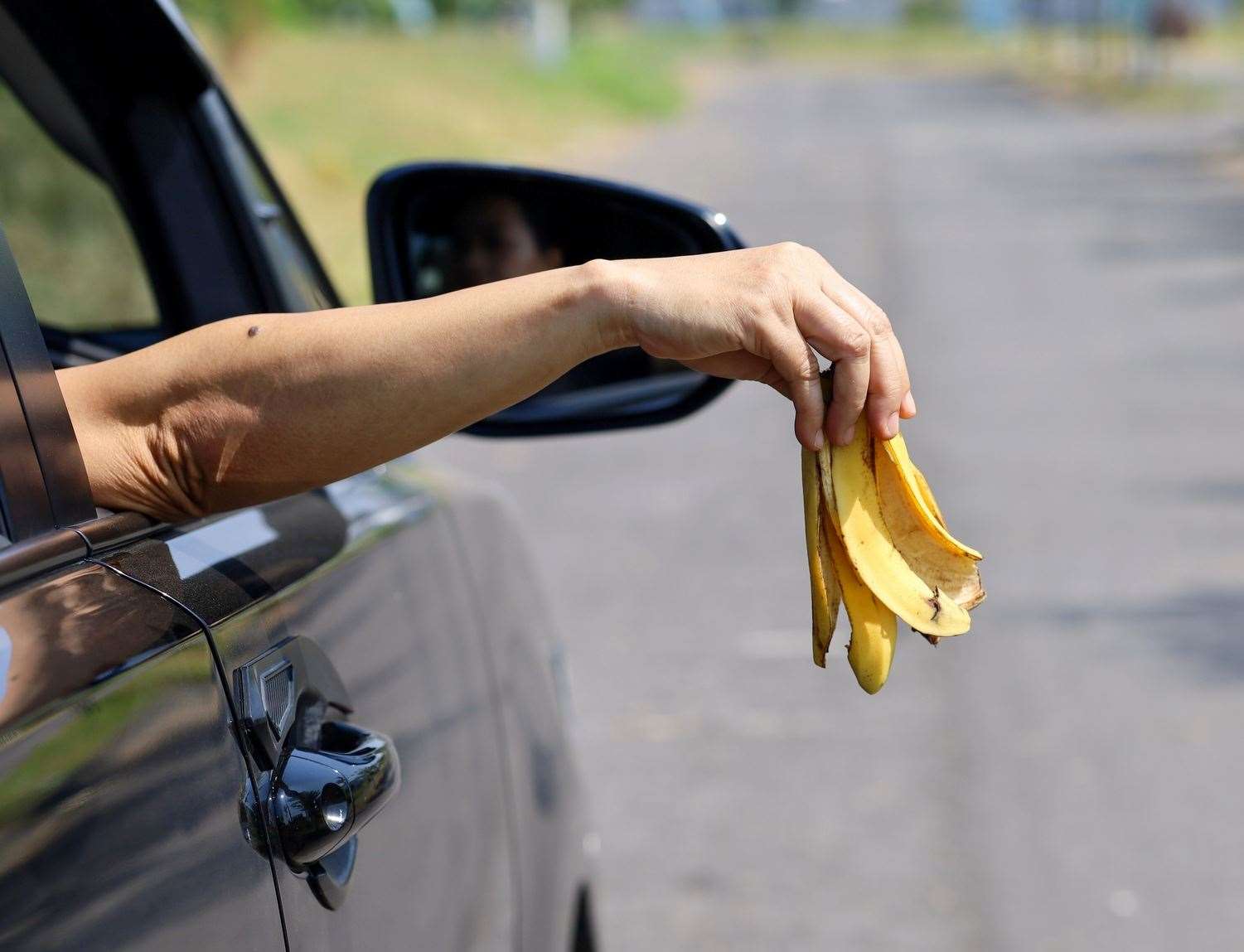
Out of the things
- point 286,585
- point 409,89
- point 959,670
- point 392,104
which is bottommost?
point 409,89

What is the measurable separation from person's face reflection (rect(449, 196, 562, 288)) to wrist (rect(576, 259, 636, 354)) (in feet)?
3.01

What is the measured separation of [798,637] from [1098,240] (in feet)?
42.0

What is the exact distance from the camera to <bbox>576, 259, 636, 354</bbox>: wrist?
5.08 feet

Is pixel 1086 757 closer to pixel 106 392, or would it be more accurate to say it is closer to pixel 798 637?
pixel 798 637

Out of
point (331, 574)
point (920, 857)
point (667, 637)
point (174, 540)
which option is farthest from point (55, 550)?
point (667, 637)

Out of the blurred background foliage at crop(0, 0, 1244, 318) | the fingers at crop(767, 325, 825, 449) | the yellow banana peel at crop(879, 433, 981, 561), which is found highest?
the fingers at crop(767, 325, 825, 449)

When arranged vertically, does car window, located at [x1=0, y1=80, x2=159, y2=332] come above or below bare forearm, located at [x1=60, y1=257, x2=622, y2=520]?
below

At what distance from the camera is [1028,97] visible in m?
45.3

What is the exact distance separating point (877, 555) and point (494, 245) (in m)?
1.11

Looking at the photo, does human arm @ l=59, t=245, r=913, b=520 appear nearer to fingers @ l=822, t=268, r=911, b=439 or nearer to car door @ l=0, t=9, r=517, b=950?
fingers @ l=822, t=268, r=911, b=439

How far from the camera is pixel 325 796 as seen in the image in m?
1.52

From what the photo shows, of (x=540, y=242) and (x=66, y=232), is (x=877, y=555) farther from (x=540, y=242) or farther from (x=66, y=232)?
(x=66, y=232)

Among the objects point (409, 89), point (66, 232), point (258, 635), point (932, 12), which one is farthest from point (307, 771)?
point (932, 12)

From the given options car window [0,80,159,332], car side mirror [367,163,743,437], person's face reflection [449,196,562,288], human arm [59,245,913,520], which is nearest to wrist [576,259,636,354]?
human arm [59,245,913,520]
